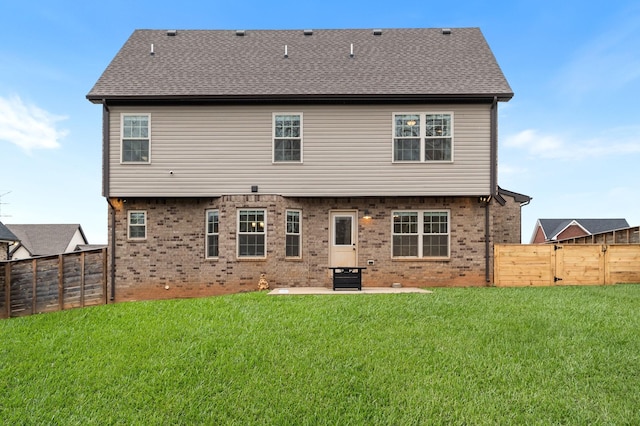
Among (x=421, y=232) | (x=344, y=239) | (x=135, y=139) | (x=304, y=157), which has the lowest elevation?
(x=344, y=239)

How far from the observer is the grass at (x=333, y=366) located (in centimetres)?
498

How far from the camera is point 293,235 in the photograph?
42.3ft

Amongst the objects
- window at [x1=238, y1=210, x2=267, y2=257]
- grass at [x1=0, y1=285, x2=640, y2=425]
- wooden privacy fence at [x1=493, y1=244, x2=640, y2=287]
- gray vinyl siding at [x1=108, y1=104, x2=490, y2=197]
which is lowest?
grass at [x1=0, y1=285, x2=640, y2=425]

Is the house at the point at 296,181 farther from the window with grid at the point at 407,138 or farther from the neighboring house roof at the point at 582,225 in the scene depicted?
the neighboring house roof at the point at 582,225

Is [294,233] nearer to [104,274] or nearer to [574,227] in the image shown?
[104,274]

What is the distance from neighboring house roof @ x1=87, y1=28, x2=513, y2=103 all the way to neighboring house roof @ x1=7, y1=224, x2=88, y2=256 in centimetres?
2948

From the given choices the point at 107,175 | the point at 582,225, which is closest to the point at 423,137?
the point at 107,175

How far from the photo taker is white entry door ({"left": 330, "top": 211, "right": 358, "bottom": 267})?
13.0 m

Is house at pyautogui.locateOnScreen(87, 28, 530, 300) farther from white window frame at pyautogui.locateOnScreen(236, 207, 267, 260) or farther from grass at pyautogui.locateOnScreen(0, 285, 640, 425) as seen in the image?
grass at pyautogui.locateOnScreen(0, 285, 640, 425)

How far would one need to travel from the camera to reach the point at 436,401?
5031 millimetres

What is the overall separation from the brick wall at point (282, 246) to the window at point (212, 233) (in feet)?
0.68

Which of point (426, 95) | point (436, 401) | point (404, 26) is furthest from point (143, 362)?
point (404, 26)

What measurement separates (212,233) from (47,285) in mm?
4886

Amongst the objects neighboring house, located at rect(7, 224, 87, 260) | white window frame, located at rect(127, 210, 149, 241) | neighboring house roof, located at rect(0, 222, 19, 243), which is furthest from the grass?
neighboring house, located at rect(7, 224, 87, 260)
